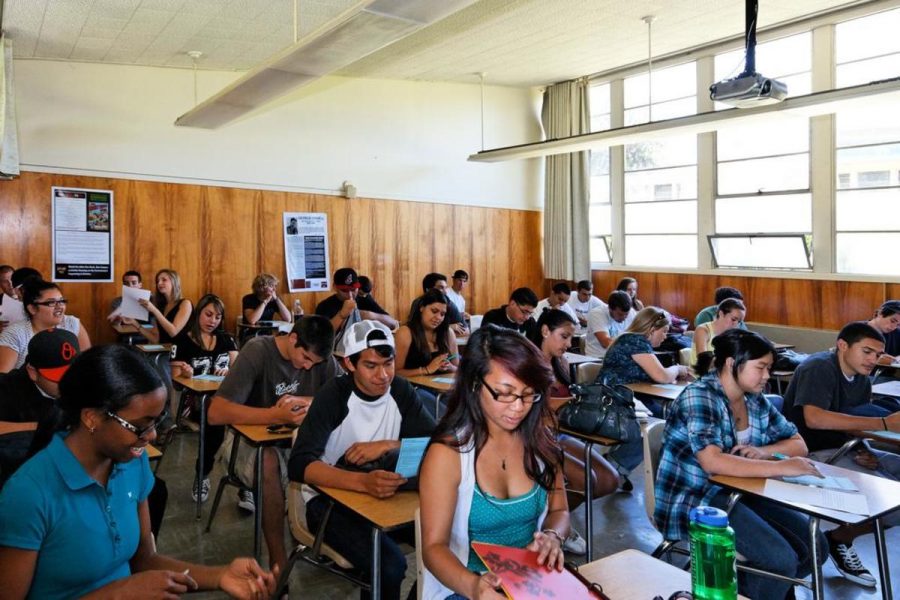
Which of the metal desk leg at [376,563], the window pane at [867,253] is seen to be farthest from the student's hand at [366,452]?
the window pane at [867,253]

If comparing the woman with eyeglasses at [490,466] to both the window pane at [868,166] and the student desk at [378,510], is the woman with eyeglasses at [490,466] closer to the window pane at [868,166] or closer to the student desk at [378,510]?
the student desk at [378,510]

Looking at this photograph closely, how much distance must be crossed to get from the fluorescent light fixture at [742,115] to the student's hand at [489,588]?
5392mm

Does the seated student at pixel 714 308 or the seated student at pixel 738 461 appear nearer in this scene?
the seated student at pixel 738 461

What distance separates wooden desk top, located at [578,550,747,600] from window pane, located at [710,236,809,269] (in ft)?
25.5

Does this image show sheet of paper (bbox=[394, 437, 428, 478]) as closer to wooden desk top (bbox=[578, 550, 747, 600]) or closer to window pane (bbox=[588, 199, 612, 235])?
wooden desk top (bbox=[578, 550, 747, 600])

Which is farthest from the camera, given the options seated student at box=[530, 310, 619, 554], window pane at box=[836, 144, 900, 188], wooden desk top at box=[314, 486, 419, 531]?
window pane at box=[836, 144, 900, 188]

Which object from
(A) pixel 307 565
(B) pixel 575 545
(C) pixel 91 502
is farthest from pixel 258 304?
(C) pixel 91 502

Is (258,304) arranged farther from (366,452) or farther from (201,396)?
(366,452)

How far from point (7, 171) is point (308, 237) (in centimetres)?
371

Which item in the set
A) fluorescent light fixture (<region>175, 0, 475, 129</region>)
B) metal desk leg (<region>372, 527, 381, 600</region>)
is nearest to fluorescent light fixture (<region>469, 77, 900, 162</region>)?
fluorescent light fixture (<region>175, 0, 475, 129</region>)

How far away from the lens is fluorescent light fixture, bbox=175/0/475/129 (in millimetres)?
4059

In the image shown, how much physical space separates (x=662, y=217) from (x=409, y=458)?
857cm

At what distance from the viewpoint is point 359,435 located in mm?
2785

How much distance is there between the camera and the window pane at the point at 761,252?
8.62 m
